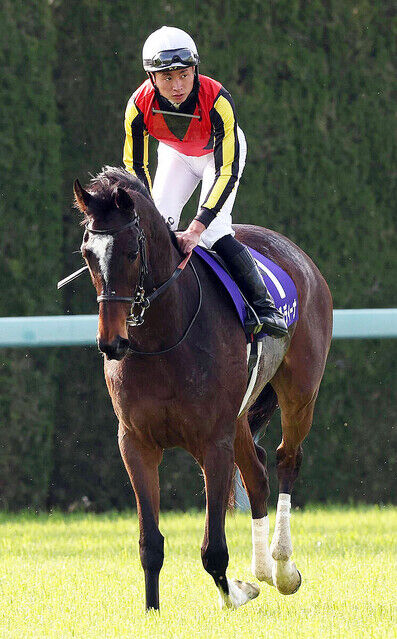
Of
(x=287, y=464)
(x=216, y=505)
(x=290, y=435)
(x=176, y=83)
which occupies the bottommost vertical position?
(x=287, y=464)

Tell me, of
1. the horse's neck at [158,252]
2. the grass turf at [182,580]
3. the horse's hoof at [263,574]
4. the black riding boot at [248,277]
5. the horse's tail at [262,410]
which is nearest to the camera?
the grass turf at [182,580]

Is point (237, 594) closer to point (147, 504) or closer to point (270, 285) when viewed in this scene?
point (147, 504)

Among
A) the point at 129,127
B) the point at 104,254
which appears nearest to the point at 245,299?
the point at 129,127

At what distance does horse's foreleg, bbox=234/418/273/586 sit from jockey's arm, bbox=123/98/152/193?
139cm

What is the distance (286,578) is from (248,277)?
1.37 meters

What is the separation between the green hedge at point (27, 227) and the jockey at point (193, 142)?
2680mm

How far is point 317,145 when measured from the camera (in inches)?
344

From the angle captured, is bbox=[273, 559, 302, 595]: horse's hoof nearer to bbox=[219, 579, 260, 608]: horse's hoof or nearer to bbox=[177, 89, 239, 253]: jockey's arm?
bbox=[219, 579, 260, 608]: horse's hoof

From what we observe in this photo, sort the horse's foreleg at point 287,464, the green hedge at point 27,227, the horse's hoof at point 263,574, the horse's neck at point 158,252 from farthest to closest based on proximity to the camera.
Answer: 1. the green hedge at point 27,227
2. the horse's foreleg at point 287,464
3. the horse's hoof at point 263,574
4. the horse's neck at point 158,252

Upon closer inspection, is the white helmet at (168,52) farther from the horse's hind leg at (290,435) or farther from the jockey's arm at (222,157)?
the horse's hind leg at (290,435)

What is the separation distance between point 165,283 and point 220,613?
132 centimetres

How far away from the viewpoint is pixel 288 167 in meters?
8.70

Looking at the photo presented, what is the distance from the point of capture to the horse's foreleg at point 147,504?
5.11 metres

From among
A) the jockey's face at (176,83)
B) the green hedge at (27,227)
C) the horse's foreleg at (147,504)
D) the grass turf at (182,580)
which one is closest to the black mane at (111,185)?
the jockey's face at (176,83)
